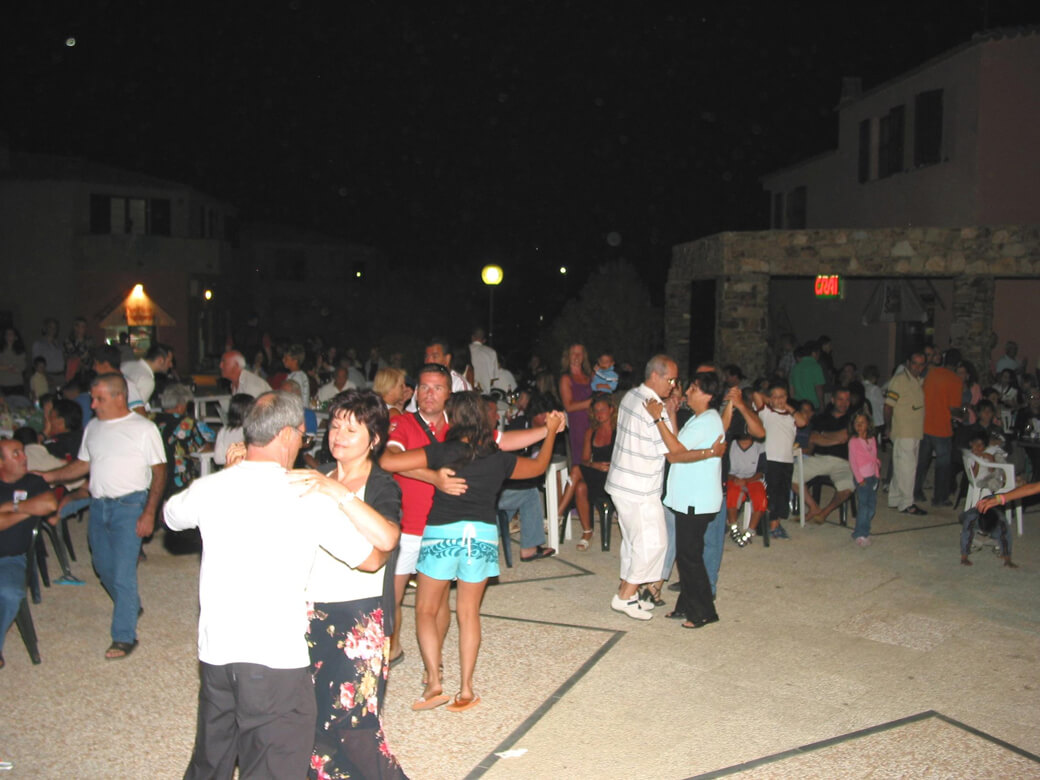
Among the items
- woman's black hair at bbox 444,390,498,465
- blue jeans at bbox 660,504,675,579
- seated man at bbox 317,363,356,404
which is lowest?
blue jeans at bbox 660,504,675,579

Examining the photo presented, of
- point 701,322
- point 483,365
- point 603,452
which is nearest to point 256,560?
point 603,452

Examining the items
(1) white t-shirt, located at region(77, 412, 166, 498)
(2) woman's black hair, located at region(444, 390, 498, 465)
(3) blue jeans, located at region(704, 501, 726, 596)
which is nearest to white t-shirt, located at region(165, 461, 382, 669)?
(2) woman's black hair, located at region(444, 390, 498, 465)

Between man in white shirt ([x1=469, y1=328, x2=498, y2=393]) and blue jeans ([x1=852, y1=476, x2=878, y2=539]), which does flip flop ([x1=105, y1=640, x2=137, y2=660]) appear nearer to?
blue jeans ([x1=852, y1=476, x2=878, y2=539])

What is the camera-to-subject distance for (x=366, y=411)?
155 inches

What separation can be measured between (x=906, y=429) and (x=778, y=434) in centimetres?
210

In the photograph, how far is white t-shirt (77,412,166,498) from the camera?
5707 mm

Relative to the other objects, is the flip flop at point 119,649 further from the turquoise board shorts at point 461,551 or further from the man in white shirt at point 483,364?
the man in white shirt at point 483,364

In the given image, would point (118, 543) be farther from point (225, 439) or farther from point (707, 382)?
point (707, 382)

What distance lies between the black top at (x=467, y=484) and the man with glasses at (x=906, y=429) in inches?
277

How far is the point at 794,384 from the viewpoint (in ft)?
46.4

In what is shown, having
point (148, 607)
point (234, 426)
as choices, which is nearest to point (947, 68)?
point (234, 426)

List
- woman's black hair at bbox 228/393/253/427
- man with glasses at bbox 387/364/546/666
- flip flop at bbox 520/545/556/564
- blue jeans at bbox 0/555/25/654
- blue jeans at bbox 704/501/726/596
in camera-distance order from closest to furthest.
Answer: man with glasses at bbox 387/364/546/666, blue jeans at bbox 0/555/25/654, blue jeans at bbox 704/501/726/596, woman's black hair at bbox 228/393/253/427, flip flop at bbox 520/545/556/564

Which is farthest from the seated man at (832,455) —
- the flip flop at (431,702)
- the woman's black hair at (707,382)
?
the flip flop at (431,702)

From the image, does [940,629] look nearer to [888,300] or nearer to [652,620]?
[652,620]
